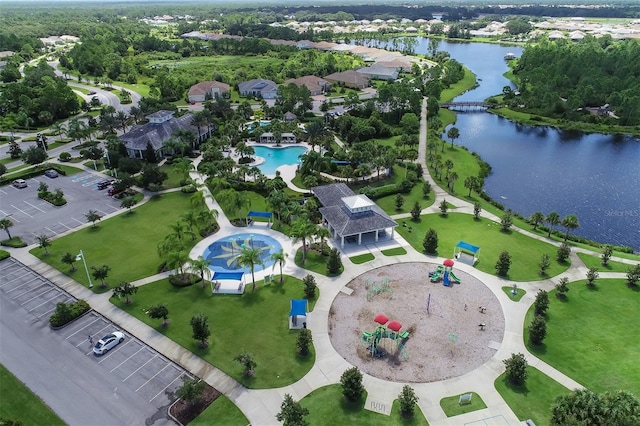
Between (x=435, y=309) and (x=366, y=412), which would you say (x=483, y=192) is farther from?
(x=366, y=412)

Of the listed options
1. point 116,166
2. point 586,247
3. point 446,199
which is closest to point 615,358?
point 586,247

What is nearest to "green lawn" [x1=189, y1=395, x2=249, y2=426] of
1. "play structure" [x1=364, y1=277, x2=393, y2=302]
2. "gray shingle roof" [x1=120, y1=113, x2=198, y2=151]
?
"play structure" [x1=364, y1=277, x2=393, y2=302]

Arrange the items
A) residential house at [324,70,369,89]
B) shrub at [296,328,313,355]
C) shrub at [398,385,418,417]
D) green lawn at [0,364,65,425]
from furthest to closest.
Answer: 1. residential house at [324,70,369,89]
2. shrub at [296,328,313,355]
3. green lawn at [0,364,65,425]
4. shrub at [398,385,418,417]

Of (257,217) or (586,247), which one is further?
(257,217)

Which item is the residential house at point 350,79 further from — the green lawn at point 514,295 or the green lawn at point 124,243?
the green lawn at point 514,295

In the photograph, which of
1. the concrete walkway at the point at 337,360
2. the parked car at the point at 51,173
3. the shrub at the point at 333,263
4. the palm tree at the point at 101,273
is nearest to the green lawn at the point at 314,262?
the shrub at the point at 333,263

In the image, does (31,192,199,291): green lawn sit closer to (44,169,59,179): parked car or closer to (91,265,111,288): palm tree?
(91,265,111,288): palm tree

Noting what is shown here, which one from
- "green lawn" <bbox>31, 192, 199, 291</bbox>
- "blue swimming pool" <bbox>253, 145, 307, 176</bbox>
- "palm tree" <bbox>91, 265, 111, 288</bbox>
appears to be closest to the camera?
"palm tree" <bbox>91, 265, 111, 288</bbox>
